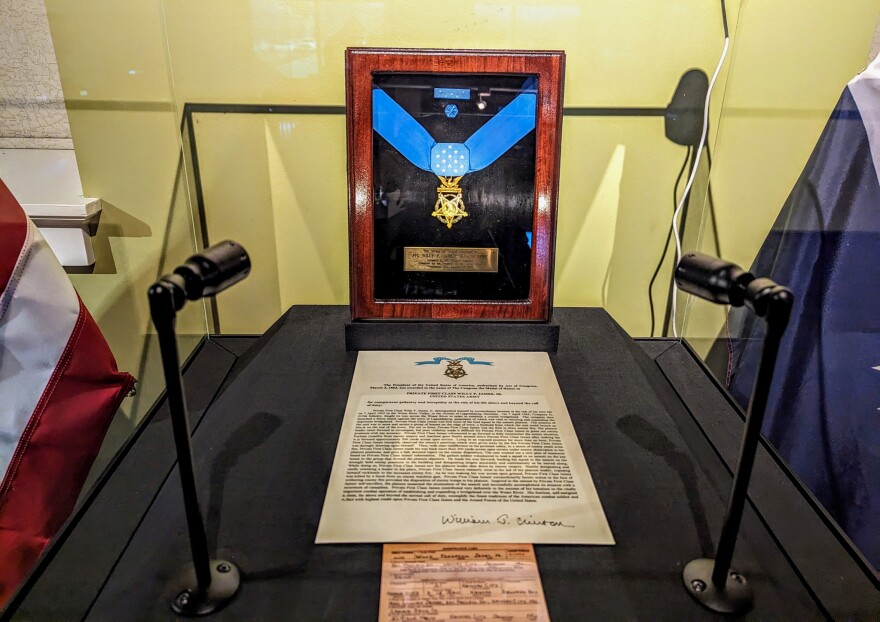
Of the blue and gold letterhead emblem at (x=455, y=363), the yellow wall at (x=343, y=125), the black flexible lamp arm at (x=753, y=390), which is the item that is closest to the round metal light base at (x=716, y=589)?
the black flexible lamp arm at (x=753, y=390)

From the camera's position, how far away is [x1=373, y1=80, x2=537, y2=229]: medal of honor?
99cm

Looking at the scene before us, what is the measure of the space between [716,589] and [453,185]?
693 mm

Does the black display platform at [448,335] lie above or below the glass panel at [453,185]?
below

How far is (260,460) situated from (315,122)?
71cm

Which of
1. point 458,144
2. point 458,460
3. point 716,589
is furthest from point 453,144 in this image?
point 716,589

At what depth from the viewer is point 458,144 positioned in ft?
3.28

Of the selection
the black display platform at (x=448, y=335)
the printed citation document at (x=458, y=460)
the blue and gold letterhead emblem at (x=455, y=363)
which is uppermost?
the black display platform at (x=448, y=335)

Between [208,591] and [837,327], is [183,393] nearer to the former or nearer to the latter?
[208,591]

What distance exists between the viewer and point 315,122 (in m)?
1.20

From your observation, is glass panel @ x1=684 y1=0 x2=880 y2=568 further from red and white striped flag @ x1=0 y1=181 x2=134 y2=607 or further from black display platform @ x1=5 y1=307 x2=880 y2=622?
red and white striped flag @ x1=0 y1=181 x2=134 y2=607

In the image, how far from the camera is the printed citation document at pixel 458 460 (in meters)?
0.68

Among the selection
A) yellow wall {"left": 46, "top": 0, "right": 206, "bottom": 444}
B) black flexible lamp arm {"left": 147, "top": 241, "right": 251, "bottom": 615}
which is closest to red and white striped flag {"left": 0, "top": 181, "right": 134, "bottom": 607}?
yellow wall {"left": 46, "top": 0, "right": 206, "bottom": 444}

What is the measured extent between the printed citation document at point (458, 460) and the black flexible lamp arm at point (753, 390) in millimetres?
110

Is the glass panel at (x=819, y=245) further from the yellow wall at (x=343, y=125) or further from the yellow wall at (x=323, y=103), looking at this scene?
the yellow wall at (x=343, y=125)
